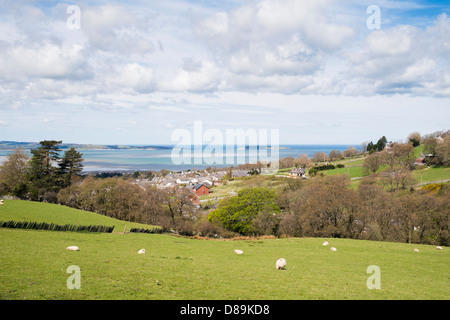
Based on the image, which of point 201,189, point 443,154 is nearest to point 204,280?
point 201,189

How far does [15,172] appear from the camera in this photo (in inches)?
2527

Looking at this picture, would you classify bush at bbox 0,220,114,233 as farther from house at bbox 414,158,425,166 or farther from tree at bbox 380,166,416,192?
house at bbox 414,158,425,166

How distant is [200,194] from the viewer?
106875 mm

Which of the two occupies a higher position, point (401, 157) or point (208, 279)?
point (401, 157)

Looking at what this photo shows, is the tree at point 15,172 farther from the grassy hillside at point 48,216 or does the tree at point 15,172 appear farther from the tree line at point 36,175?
the grassy hillside at point 48,216

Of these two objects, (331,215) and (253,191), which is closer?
(331,215)

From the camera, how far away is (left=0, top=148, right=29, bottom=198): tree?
200 ft

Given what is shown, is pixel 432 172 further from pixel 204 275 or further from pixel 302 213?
pixel 204 275

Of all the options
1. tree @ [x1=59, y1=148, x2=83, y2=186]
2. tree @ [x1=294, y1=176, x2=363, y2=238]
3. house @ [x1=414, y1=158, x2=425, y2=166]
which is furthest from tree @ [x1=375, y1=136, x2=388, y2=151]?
tree @ [x1=59, y1=148, x2=83, y2=186]

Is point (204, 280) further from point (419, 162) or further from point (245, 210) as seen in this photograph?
point (419, 162)

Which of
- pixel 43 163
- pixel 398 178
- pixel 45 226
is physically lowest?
pixel 45 226

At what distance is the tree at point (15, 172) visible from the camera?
200 ft
